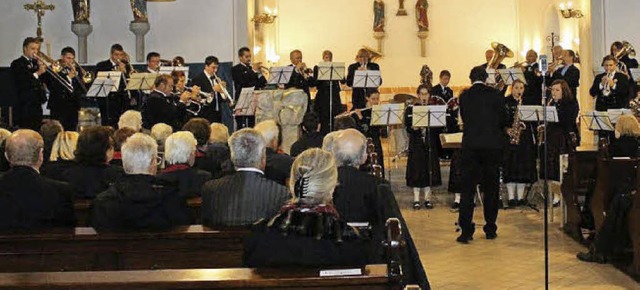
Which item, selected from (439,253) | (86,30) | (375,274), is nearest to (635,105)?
(439,253)

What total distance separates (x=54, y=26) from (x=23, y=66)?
133 inches

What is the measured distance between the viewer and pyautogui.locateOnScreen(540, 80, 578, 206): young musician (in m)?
12.3

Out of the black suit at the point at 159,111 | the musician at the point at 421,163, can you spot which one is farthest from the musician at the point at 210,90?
the musician at the point at 421,163

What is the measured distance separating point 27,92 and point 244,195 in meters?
10.0

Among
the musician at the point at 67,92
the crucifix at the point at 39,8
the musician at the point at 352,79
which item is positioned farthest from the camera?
the crucifix at the point at 39,8

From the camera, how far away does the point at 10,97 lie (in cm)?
1719

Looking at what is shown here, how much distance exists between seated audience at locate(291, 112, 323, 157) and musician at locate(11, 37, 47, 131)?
19.2 feet

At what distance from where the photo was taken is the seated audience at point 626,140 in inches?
387

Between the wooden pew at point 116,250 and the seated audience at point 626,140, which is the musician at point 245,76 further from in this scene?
the wooden pew at point 116,250

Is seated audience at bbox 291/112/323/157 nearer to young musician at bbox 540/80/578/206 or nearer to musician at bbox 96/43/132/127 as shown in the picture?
young musician at bbox 540/80/578/206

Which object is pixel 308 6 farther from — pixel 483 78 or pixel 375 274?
pixel 375 274

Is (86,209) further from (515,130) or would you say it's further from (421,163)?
(515,130)

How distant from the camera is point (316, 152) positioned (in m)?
4.54

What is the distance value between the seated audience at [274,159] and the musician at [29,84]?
7155mm
